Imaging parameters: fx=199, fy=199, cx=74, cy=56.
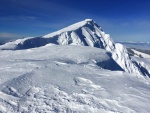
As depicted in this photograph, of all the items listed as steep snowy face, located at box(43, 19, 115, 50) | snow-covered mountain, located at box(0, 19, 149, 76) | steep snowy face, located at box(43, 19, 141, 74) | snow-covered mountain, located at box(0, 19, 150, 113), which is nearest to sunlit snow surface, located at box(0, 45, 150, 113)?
snow-covered mountain, located at box(0, 19, 150, 113)

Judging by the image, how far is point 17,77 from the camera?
7.83 meters

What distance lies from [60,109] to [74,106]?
17.4 inches

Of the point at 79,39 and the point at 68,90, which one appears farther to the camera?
the point at 79,39

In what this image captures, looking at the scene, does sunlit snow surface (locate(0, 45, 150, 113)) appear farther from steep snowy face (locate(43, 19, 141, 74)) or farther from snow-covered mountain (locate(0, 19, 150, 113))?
steep snowy face (locate(43, 19, 141, 74))

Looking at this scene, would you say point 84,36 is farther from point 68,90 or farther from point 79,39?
point 68,90

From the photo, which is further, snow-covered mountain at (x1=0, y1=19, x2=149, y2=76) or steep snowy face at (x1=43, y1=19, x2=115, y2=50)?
steep snowy face at (x1=43, y1=19, x2=115, y2=50)

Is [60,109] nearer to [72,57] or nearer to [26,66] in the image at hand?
[26,66]

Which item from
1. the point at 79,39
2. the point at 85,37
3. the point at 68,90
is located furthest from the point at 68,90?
the point at 85,37

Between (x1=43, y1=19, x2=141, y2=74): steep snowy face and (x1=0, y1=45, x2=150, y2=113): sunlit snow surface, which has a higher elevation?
(x1=43, y1=19, x2=141, y2=74): steep snowy face

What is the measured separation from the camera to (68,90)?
7000mm

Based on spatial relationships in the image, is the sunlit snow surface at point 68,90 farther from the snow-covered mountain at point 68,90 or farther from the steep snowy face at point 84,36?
the steep snowy face at point 84,36

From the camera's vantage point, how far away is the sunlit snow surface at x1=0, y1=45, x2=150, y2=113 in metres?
5.71

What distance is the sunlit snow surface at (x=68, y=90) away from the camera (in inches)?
225

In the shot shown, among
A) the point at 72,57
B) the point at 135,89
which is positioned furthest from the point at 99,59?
the point at 135,89
